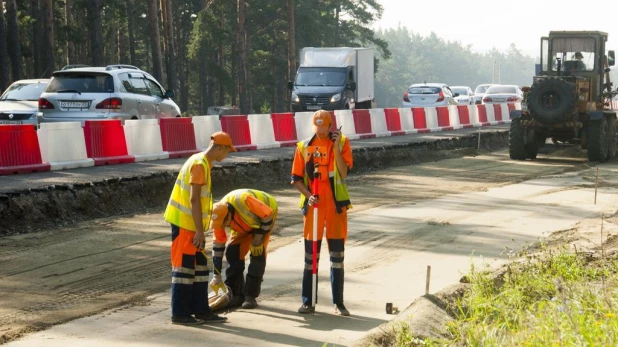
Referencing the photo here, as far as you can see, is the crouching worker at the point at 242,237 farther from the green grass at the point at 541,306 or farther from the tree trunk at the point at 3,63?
the tree trunk at the point at 3,63

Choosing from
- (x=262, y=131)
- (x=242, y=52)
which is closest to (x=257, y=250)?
(x=262, y=131)

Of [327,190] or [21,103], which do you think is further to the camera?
[21,103]

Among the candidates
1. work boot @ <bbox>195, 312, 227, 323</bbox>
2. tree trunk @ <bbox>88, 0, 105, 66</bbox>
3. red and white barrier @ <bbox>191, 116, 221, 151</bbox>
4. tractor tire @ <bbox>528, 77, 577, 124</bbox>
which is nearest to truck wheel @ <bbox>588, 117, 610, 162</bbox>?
tractor tire @ <bbox>528, 77, 577, 124</bbox>

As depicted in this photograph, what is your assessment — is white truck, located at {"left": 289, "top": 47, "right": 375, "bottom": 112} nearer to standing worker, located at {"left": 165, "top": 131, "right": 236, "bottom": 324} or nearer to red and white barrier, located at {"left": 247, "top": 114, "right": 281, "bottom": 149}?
red and white barrier, located at {"left": 247, "top": 114, "right": 281, "bottom": 149}

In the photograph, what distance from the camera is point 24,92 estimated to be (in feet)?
85.2

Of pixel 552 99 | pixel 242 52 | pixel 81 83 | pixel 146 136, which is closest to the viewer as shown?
pixel 146 136

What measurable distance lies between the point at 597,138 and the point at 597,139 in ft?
0.07

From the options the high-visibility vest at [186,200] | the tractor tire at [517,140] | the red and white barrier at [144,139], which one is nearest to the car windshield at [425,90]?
the tractor tire at [517,140]

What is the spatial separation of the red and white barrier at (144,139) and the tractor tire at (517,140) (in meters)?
9.16

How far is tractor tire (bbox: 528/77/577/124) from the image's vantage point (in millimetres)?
25719

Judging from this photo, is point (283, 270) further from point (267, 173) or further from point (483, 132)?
point (483, 132)

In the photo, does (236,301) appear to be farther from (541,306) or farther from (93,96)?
(93,96)

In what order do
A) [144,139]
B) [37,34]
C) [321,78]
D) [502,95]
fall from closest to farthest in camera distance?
[144,139]
[321,78]
[37,34]
[502,95]

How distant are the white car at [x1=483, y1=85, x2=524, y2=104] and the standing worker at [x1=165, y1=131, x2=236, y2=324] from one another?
41.9 m
